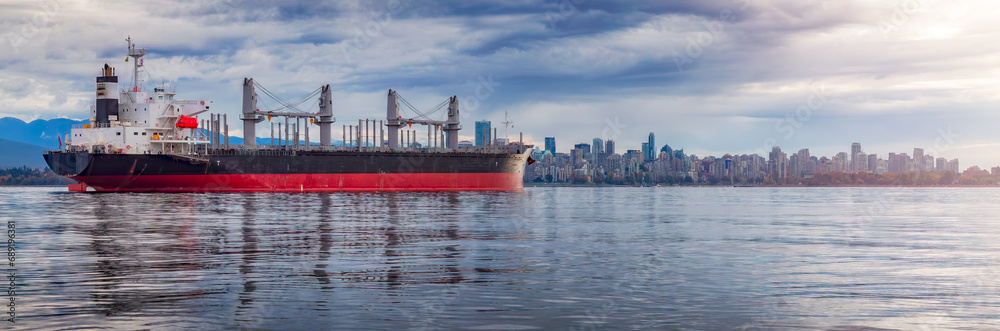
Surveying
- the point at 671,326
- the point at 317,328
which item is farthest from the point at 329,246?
the point at 671,326

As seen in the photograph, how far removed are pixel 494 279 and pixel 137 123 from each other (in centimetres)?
7696

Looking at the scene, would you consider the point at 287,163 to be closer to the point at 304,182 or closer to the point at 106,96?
the point at 304,182

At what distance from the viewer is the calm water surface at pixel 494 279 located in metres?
12.9

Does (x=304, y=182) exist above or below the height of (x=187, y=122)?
below

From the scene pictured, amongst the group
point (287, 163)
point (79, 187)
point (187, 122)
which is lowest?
point (79, 187)

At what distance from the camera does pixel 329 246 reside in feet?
82.0

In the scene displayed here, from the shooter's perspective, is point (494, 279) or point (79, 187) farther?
point (79, 187)

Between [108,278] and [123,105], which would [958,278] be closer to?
[108,278]

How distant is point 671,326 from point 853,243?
63.2ft

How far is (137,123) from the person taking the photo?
83500mm

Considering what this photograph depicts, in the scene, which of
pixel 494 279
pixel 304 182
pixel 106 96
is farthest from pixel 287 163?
pixel 494 279

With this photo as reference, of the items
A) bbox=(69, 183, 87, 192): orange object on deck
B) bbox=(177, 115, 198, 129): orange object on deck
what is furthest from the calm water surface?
bbox=(69, 183, 87, 192): orange object on deck

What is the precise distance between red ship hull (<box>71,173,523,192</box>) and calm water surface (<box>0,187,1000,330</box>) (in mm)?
48602

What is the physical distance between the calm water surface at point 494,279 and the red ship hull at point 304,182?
48602 mm
